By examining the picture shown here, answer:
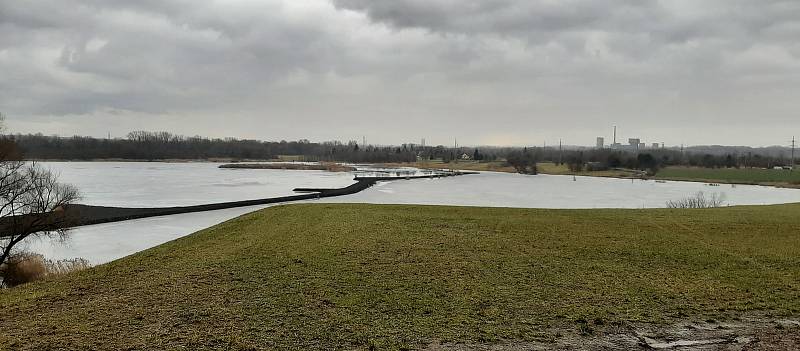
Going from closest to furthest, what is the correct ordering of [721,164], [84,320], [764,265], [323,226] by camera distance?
Answer: 1. [84,320]
2. [764,265]
3. [323,226]
4. [721,164]

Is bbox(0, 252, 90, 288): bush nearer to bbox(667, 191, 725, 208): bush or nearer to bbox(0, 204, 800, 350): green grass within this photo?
bbox(0, 204, 800, 350): green grass

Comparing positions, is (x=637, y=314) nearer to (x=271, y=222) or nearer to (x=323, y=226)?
(x=323, y=226)

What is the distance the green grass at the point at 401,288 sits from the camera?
5660mm

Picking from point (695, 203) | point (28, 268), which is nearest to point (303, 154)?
point (695, 203)

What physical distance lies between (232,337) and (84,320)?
6.82 feet

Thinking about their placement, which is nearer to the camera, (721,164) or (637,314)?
(637,314)

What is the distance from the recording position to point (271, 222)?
50.9 ft

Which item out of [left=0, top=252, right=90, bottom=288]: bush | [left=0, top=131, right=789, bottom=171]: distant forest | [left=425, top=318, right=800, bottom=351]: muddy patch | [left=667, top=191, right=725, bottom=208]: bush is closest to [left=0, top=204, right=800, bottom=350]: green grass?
[left=425, top=318, right=800, bottom=351]: muddy patch

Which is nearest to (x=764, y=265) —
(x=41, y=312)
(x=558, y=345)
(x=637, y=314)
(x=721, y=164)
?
(x=637, y=314)

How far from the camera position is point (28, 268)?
46.4 feet

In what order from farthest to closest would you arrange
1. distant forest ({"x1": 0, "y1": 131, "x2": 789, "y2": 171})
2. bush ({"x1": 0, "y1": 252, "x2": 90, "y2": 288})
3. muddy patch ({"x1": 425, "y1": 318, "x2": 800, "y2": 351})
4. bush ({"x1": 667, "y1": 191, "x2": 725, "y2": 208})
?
distant forest ({"x1": 0, "y1": 131, "x2": 789, "y2": 171}), bush ({"x1": 667, "y1": 191, "x2": 725, "y2": 208}), bush ({"x1": 0, "y1": 252, "x2": 90, "y2": 288}), muddy patch ({"x1": 425, "y1": 318, "x2": 800, "y2": 351})

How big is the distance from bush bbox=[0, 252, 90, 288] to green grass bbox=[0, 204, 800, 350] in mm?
3608

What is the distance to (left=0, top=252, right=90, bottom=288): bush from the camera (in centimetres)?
1350

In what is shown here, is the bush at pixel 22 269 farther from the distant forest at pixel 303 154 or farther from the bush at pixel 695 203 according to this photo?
the distant forest at pixel 303 154
